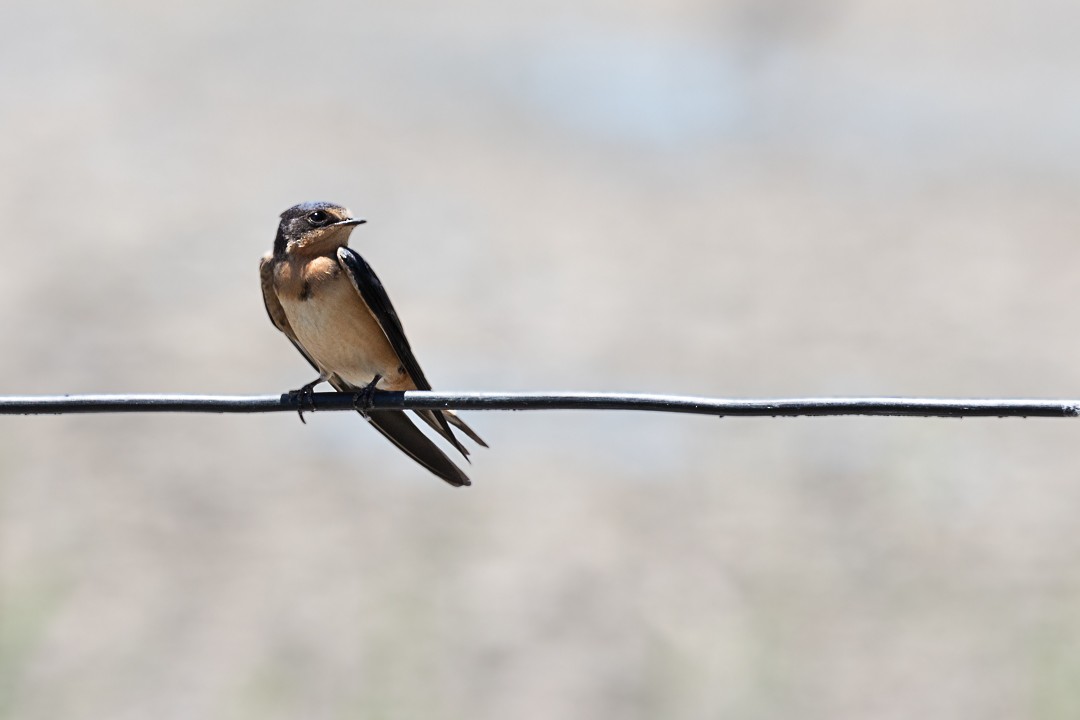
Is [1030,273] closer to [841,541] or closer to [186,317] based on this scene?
[841,541]

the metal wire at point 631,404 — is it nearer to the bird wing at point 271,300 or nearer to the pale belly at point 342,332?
the pale belly at point 342,332

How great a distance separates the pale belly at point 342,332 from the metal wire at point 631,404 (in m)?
1.84

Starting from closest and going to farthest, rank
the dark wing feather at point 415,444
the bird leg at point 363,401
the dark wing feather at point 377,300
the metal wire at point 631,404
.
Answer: the metal wire at point 631,404 < the bird leg at point 363,401 < the dark wing feather at point 415,444 < the dark wing feather at point 377,300

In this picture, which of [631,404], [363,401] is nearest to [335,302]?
[363,401]

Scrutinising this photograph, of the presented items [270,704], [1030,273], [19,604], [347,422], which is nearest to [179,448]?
[347,422]

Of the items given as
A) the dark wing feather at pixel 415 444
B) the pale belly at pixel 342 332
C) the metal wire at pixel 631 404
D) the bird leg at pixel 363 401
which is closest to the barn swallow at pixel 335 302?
the pale belly at pixel 342 332

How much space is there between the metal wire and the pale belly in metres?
1.84

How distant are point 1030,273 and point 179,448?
12.3 metres

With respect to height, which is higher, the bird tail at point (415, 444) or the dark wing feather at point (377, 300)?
the dark wing feather at point (377, 300)

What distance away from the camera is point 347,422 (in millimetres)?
18438

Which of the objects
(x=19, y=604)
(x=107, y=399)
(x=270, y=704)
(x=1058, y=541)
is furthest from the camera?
(x=1058, y=541)

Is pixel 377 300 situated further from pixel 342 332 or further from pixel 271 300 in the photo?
pixel 271 300

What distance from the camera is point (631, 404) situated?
168 inches

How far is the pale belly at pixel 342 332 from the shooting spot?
21.4 ft
